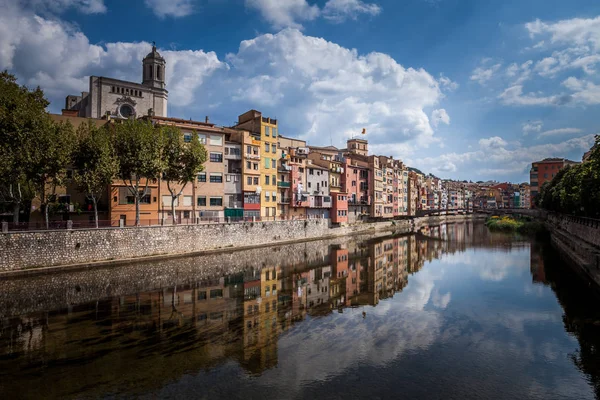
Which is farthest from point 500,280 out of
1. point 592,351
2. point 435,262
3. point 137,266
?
point 137,266

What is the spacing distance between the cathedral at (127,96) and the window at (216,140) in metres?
28.8

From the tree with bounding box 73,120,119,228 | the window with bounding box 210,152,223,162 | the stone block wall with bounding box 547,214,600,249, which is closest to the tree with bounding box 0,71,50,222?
the tree with bounding box 73,120,119,228

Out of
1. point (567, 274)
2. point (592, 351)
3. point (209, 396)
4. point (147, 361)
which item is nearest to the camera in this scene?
point (209, 396)

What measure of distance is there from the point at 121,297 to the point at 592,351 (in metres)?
26.8

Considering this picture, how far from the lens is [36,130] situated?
3125cm

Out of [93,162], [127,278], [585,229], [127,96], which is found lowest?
[127,278]

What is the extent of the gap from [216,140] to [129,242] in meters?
21.0

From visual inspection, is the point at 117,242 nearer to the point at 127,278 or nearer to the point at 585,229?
the point at 127,278

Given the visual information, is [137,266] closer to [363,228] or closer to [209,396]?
[209,396]

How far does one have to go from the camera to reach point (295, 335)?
17.9m

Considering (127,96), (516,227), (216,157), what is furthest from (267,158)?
(516,227)

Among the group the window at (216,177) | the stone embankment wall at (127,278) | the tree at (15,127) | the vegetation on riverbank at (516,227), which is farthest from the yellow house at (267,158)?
the vegetation on riverbank at (516,227)

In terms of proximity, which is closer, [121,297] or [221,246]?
[121,297]

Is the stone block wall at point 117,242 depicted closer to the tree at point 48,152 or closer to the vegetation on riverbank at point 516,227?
the tree at point 48,152
